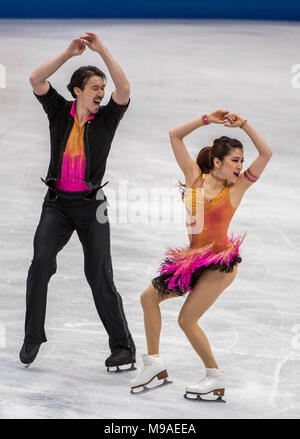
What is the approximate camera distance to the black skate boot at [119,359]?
466 cm

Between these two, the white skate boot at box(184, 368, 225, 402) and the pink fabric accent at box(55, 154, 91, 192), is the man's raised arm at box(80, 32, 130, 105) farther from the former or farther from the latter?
the white skate boot at box(184, 368, 225, 402)

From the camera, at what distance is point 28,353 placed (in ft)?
15.3

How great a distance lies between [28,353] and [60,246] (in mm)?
552

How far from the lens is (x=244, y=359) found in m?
4.83

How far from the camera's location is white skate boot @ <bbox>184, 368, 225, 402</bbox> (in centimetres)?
430

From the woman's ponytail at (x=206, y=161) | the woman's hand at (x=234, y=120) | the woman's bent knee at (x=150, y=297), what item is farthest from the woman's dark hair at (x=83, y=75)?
the woman's bent knee at (x=150, y=297)

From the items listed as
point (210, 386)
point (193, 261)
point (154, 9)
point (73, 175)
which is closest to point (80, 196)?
point (73, 175)

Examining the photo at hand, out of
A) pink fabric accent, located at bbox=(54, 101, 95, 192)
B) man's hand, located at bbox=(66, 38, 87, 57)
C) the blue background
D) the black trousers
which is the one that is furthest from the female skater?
the blue background

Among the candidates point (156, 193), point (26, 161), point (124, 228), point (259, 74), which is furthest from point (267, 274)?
point (259, 74)

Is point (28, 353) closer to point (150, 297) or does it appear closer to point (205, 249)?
point (150, 297)

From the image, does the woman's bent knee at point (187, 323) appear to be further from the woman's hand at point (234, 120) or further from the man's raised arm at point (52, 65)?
the man's raised arm at point (52, 65)

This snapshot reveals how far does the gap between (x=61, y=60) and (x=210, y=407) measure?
1784 mm

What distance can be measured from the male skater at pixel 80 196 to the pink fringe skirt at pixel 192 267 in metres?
0.40
